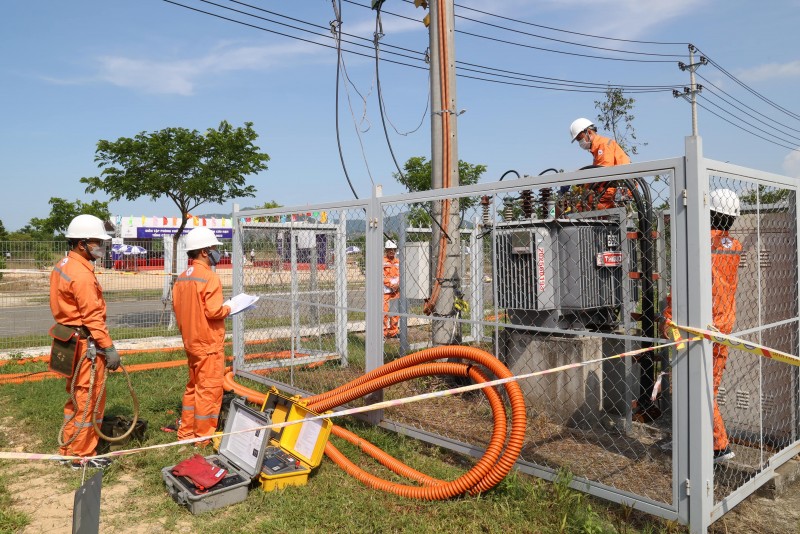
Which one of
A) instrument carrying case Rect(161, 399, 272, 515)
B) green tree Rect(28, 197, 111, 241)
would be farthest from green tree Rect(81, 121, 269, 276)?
green tree Rect(28, 197, 111, 241)

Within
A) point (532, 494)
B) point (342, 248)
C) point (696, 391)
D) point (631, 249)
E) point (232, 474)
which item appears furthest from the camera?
point (342, 248)

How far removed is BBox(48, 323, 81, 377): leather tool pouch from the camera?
4.70m

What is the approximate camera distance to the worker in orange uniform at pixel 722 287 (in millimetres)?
4238

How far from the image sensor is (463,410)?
6031mm

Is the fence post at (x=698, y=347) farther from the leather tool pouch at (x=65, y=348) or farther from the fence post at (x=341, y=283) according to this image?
the leather tool pouch at (x=65, y=348)

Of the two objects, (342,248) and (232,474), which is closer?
(232,474)

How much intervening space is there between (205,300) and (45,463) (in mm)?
1930

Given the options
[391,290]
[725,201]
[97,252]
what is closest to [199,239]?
[97,252]

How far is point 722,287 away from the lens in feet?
14.0

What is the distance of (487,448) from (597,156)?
331 cm

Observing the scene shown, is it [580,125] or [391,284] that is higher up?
[580,125]

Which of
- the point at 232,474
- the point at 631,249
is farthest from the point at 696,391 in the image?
the point at 232,474

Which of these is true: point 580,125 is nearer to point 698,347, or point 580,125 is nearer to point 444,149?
point 444,149

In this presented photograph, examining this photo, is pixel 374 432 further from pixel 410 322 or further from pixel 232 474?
pixel 410 322
